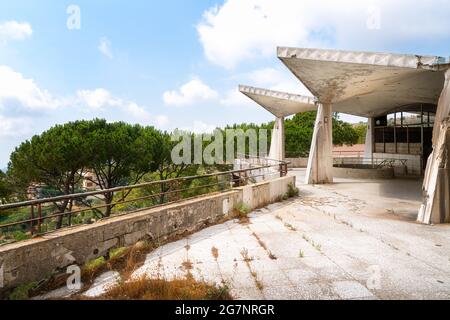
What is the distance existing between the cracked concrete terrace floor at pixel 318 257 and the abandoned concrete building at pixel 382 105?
1.93 meters

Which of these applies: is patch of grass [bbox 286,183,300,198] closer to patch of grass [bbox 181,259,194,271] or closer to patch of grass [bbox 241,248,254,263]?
patch of grass [bbox 241,248,254,263]

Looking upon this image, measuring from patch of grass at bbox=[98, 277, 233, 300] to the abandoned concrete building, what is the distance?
665 cm

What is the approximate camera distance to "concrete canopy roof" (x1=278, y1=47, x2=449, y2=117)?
9.34m

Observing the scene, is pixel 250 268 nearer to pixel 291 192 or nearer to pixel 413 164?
pixel 291 192

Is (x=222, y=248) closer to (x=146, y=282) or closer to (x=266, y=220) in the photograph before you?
(x=146, y=282)

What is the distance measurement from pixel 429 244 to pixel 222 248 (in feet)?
13.7

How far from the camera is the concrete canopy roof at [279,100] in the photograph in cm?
2183

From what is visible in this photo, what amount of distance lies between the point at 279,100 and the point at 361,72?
1229 centimetres

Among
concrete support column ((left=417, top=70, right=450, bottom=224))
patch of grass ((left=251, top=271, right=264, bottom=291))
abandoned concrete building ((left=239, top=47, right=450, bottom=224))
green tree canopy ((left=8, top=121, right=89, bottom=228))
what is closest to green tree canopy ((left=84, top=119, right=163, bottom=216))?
green tree canopy ((left=8, top=121, right=89, bottom=228))

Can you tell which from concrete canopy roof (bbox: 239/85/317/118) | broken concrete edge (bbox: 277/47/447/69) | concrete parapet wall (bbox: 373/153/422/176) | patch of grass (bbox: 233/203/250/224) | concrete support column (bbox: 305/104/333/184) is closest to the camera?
patch of grass (bbox: 233/203/250/224)
